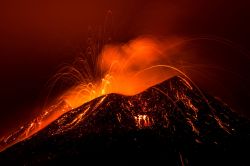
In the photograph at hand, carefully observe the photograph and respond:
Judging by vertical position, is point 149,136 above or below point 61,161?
above

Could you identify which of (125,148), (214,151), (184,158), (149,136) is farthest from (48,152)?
(214,151)

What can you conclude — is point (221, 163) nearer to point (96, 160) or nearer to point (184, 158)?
point (184, 158)

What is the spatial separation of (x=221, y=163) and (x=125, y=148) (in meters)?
8.11

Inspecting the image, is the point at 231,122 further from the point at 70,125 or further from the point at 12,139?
the point at 12,139

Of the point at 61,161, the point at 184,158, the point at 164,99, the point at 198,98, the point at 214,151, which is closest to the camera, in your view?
the point at 61,161

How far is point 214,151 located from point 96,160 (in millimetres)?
10441

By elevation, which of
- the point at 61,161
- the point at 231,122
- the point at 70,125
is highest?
the point at 231,122

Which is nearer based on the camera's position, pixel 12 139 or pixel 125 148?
pixel 125 148

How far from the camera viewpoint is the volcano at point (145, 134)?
28.1 m

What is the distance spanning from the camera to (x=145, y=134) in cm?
3069

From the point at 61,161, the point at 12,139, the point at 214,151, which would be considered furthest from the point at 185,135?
the point at 12,139

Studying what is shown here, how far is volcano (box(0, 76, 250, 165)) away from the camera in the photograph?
2811cm

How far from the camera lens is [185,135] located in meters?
33.2

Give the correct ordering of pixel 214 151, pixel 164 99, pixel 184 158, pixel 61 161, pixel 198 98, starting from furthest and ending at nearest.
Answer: pixel 198 98
pixel 164 99
pixel 214 151
pixel 184 158
pixel 61 161
